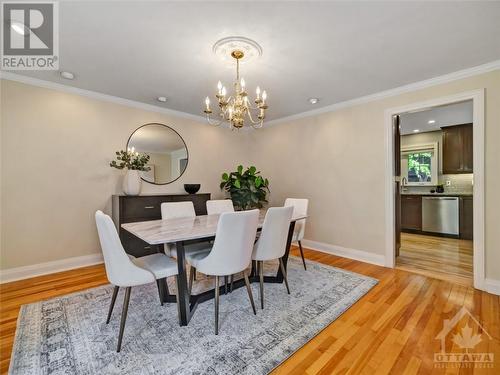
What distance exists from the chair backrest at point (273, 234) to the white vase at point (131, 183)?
2123 mm

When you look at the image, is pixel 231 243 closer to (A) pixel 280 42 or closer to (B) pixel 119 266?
(B) pixel 119 266

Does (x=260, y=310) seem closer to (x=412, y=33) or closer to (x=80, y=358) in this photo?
(x=80, y=358)

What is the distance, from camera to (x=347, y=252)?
360 centimetres

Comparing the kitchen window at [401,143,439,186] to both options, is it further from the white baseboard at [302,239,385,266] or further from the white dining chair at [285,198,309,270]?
the white dining chair at [285,198,309,270]

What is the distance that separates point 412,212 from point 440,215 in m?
0.52

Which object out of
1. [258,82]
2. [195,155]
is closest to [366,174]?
[258,82]

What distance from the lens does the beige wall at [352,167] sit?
2408mm

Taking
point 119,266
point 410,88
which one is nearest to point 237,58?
point 119,266

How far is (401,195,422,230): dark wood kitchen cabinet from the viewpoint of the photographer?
5.22 metres

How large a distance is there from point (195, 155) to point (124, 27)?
2574 mm

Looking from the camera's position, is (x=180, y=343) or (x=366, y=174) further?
(x=366, y=174)

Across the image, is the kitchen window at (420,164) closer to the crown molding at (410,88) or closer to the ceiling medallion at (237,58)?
the crown molding at (410,88)

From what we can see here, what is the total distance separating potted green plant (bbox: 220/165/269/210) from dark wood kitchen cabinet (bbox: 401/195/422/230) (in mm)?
3599

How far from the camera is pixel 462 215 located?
4645 mm
